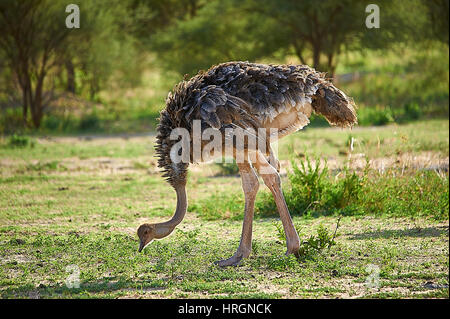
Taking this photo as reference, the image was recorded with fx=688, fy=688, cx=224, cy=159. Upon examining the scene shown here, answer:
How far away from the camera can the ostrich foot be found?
18.2 ft

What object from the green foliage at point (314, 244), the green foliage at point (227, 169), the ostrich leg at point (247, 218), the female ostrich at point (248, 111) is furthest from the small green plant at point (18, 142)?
the green foliage at point (314, 244)

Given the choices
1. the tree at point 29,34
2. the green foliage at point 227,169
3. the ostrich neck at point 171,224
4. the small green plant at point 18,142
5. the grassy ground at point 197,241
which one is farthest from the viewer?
the tree at point 29,34

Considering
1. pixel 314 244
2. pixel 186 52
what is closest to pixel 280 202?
pixel 314 244

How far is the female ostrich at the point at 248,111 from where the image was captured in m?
5.32

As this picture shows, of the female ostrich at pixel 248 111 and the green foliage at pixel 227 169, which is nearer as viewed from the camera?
the female ostrich at pixel 248 111

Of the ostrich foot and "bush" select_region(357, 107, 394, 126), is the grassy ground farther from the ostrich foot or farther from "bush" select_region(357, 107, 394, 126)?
"bush" select_region(357, 107, 394, 126)

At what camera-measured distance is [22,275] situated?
5.34m

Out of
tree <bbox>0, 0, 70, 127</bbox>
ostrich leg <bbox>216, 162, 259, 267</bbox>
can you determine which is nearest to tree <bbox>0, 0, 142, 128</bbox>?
tree <bbox>0, 0, 70, 127</bbox>

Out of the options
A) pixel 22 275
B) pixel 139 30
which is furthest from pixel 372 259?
pixel 139 30

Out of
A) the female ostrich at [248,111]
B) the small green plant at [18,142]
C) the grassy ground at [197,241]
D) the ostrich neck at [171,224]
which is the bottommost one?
the grassy ground at [197,241]

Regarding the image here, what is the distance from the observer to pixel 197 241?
249 inches

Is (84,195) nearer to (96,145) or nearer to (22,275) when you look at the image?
(22,275)

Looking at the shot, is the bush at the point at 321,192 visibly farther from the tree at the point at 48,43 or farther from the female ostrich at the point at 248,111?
the tree at the point at 48,43

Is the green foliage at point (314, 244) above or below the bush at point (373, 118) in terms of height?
below
